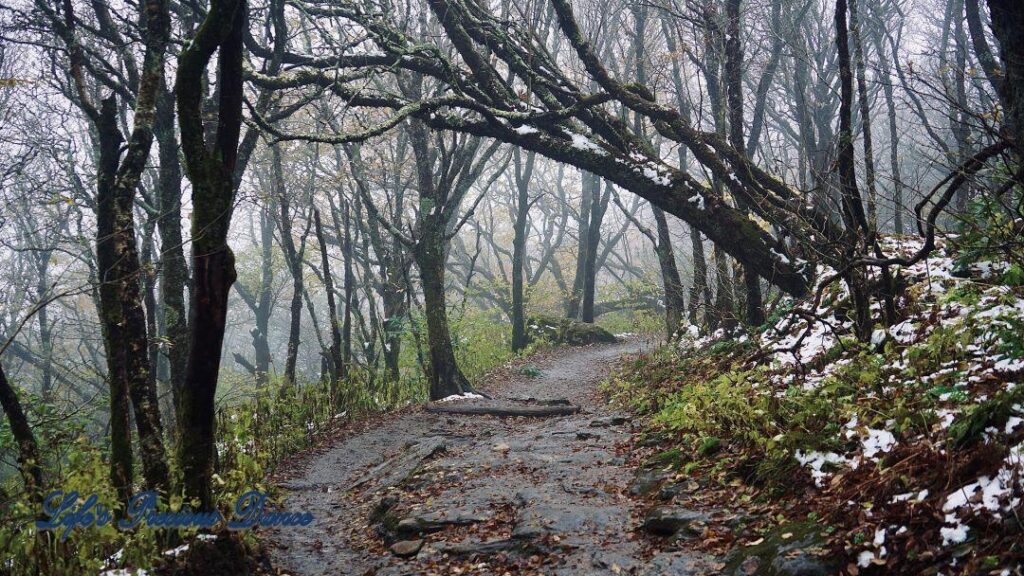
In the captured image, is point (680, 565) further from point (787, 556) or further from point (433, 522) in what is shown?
point (433, 522)

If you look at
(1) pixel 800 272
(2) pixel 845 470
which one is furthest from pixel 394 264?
(2) pixel 845 470

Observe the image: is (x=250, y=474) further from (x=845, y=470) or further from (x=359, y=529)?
(x=845, y=470)

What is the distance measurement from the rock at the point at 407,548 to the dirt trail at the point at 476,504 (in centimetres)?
2

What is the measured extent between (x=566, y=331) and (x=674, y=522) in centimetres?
1707

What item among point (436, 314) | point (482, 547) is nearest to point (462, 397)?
point (436, 314)

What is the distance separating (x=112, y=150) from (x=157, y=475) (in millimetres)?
2658

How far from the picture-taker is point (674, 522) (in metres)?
4.60

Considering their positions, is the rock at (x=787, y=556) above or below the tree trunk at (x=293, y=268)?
below

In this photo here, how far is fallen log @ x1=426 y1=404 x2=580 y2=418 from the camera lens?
417 inches

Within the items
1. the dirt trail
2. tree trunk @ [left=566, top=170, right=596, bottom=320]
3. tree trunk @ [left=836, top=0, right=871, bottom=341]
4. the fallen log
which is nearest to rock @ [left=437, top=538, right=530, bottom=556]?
the dirt trail

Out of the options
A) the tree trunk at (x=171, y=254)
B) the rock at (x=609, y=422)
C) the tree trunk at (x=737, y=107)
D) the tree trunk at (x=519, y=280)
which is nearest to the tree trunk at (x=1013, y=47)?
the tree trunk at (x=737, y=107)

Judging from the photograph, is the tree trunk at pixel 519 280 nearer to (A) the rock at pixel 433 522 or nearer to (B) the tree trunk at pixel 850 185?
(B) the tree trunk at pixel 850 185

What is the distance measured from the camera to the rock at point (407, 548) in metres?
5.00

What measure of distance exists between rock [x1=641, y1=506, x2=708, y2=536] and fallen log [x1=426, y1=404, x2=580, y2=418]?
574cm
